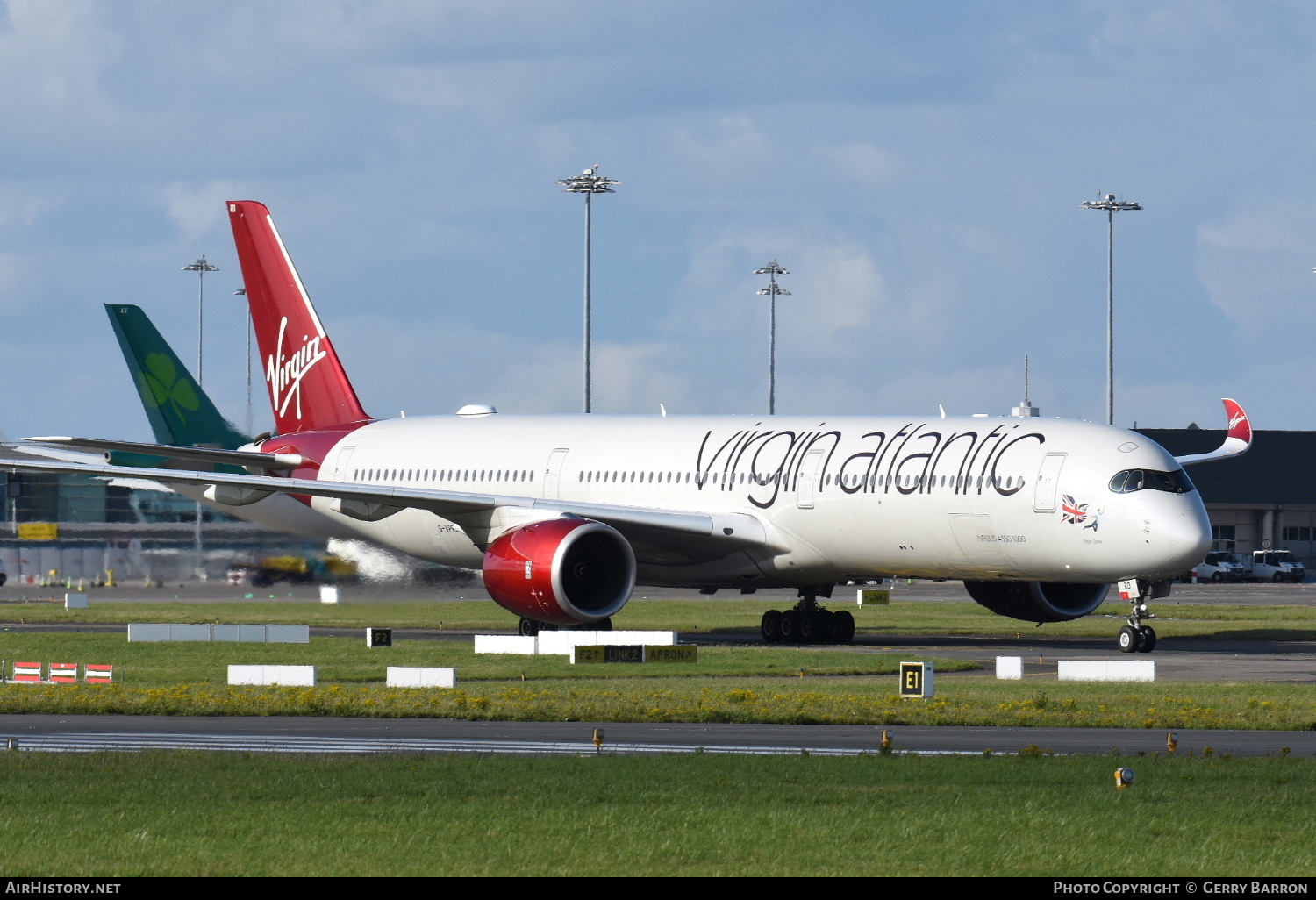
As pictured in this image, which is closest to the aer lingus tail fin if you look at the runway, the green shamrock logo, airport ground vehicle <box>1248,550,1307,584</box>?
the green shamrock logo

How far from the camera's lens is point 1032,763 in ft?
68.5

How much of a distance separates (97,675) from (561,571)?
34.9ft

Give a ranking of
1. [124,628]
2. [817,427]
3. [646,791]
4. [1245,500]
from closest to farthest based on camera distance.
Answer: [646,791], [817,427], [124,628], [1245,500]

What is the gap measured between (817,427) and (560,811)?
27669 mm

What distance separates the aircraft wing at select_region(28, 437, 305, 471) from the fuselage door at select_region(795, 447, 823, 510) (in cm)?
1445

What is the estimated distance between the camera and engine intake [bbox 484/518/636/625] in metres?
40.6

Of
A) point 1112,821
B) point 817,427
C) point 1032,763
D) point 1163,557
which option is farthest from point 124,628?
point 1112,821

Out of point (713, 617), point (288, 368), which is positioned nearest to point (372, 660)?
point (288, 368)

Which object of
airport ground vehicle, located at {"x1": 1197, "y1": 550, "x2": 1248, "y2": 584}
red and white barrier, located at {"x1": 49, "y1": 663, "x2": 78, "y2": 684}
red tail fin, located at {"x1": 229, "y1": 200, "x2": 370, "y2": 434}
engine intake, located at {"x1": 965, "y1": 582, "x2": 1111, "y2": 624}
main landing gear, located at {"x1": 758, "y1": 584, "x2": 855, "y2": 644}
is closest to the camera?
red and white barrier, located at {"x1": 49, "y1": 663, "x2": 78, "y2": 684}

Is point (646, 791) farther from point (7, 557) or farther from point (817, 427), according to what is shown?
point (7, 557)

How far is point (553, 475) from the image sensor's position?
157 ft

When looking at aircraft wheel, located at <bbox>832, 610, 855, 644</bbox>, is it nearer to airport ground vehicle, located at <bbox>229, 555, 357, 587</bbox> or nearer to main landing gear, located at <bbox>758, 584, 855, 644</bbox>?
main landing gear, located at <bbox>758, 584, 855, 644</bbox>

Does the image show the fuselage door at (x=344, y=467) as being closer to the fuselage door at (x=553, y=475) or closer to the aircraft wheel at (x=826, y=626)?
the fuselage door at (x=553, y=475)

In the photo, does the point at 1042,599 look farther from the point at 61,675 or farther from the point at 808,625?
the point at 61,675
